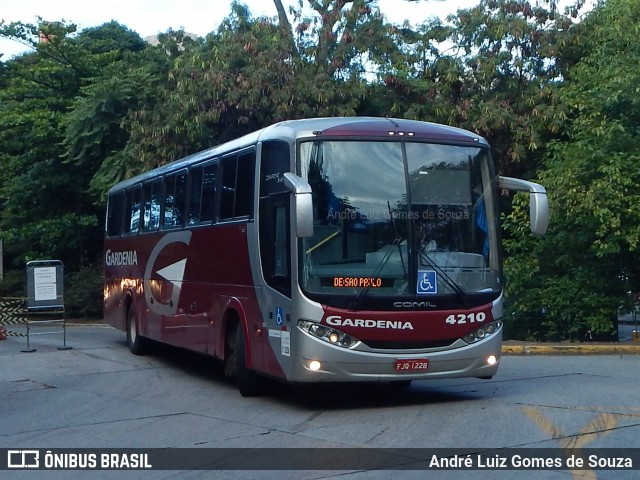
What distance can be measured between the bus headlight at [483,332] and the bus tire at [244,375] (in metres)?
3.04

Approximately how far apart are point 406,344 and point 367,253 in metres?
1.18

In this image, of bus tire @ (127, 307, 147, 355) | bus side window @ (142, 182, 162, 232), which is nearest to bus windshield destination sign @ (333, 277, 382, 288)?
bus side window @ (142, 182, 162, 232)

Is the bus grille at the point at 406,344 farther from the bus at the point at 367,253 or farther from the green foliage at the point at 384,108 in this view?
the green foliage at the point at 384,108

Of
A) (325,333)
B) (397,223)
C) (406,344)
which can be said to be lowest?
(406,344)

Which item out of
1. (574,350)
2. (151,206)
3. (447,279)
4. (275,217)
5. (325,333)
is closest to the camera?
(325,333)

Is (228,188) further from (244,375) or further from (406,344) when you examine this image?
(406,344)

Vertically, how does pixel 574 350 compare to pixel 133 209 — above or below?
below

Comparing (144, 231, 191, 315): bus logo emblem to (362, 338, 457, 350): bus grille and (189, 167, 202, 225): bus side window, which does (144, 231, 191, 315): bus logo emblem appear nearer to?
(189, 167, 202, 225): bus side window

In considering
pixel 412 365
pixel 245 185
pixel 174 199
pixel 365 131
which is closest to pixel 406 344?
pixel 412 365

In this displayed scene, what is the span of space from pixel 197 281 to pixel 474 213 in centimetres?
501

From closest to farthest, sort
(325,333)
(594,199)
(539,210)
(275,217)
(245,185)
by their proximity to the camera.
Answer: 1. (325,333)
2. (539,210)
3. (275,217)
4. (245,185)
5. (594,199)

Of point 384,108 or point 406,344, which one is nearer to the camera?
point 406,344

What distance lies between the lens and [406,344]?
11391mm

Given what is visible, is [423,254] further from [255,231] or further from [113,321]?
[113,321]
